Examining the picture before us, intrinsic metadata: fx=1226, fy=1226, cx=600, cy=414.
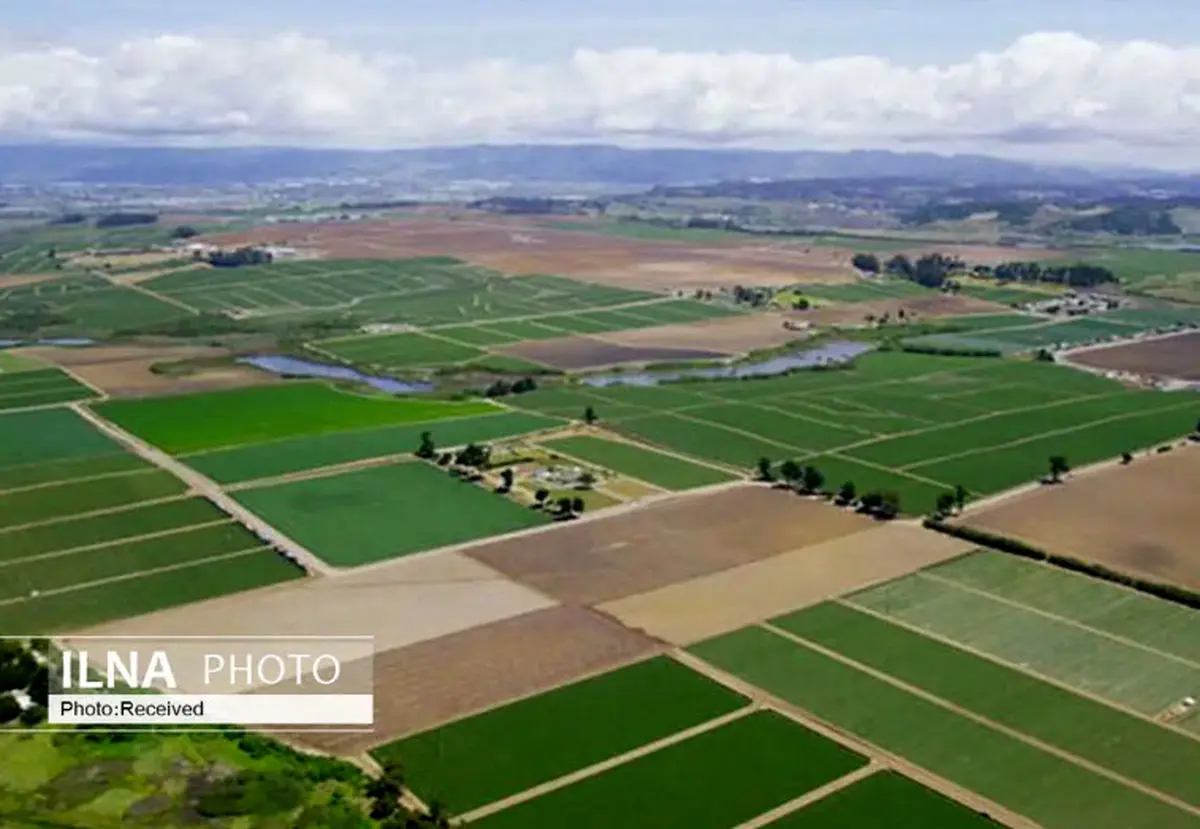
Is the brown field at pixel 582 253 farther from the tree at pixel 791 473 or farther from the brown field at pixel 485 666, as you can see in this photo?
the brown field at pixel 485 666

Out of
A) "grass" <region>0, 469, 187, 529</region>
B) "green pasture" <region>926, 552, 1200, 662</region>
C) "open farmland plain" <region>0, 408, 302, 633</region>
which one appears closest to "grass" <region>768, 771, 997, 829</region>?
"green pasture" <region>926, 552, 1200, 662</region>

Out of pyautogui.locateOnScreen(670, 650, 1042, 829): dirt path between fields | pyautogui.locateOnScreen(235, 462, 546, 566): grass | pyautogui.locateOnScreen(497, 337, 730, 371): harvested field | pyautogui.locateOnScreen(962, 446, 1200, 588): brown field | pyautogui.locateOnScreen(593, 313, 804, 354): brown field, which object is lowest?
pyautogui.locateOnScreen(670, 650, 1042, 829): dirt path between fields

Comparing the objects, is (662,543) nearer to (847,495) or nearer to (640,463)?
(847,495)

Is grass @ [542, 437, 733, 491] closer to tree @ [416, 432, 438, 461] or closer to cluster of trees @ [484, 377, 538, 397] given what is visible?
tree @ [416, 432, 438, 461]

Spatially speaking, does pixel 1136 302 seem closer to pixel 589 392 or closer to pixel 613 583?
pixel 589 392

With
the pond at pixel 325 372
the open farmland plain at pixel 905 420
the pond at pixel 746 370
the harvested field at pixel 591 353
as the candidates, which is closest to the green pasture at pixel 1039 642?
the open farmland plain at pixel 905 420

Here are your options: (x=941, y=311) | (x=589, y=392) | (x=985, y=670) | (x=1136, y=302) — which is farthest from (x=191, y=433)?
(x=1136, y=302)
